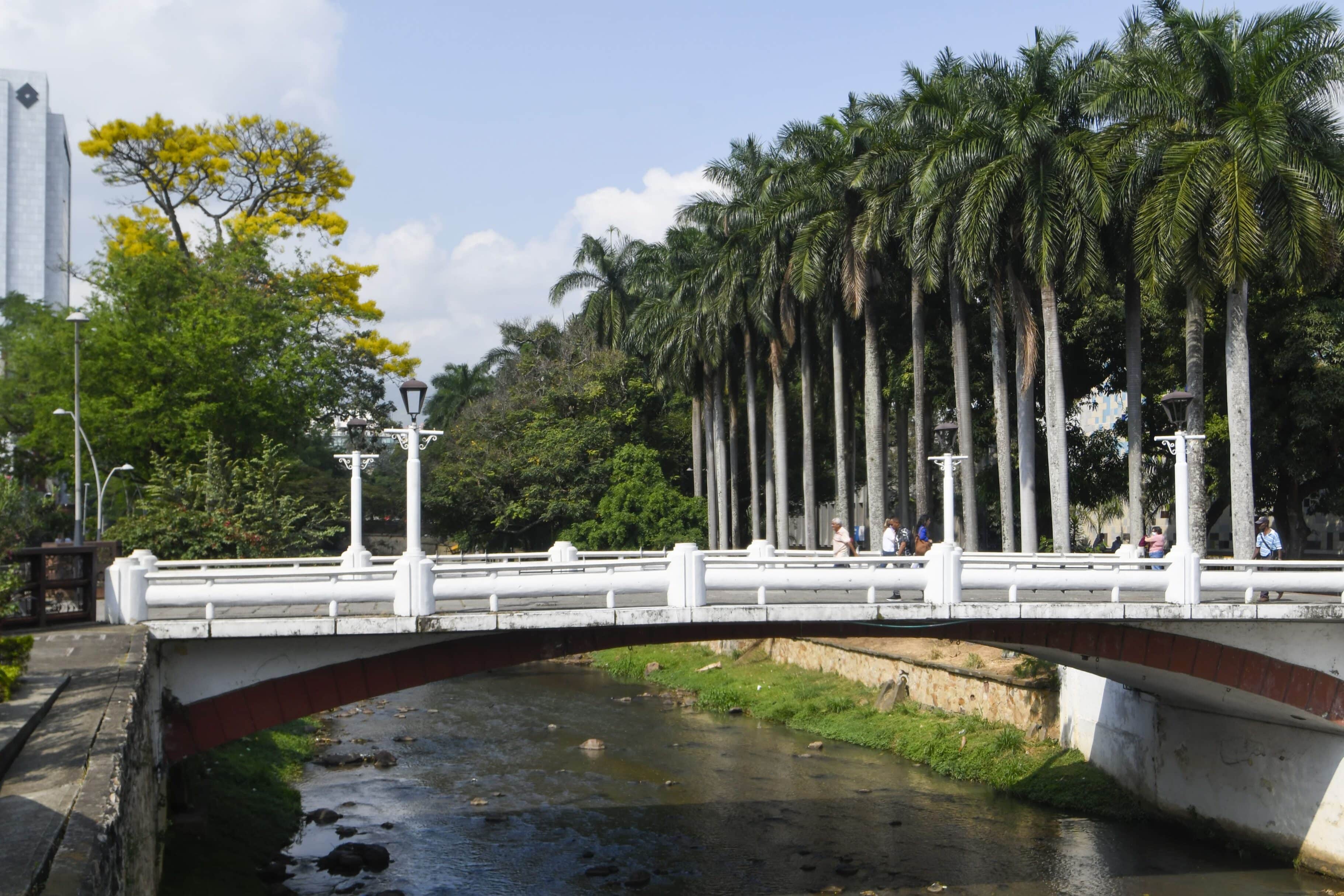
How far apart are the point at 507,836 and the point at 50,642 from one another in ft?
37.0

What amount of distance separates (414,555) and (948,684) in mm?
18728

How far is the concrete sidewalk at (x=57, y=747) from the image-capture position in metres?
7.58

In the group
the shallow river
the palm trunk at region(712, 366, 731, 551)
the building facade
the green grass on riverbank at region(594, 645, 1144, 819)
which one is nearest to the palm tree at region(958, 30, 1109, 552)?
the green grass on riverbank at region(594, 645, 1144, 819)

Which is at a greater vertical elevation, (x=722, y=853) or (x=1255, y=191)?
(x=1255, y=191)

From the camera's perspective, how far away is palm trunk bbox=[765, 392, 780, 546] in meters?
54.4

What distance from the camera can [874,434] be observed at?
39.0m

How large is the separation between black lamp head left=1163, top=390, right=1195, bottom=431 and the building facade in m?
130

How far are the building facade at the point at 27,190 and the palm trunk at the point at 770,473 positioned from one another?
321 ft

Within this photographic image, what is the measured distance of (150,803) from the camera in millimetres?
14117

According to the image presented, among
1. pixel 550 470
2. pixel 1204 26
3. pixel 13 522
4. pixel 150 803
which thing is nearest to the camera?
pixel 150 803

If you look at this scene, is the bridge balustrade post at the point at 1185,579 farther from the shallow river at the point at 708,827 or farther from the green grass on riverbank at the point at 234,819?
the green grass on riverbank at the point at 234,819

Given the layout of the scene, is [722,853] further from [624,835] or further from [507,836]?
[507,836]

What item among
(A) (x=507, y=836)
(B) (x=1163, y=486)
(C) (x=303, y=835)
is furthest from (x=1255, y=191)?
(C) (x=303, y=835)

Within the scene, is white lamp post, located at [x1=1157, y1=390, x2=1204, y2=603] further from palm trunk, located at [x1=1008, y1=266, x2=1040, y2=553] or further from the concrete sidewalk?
the concrete sidewalk
